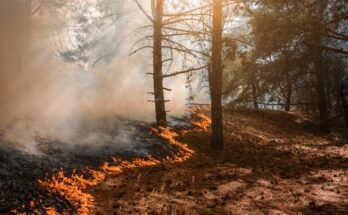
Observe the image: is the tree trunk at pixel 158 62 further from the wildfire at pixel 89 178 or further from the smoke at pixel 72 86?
the wildfire at pixel 89 178

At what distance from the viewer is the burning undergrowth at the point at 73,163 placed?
5816mm

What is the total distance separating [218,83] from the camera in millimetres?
11273

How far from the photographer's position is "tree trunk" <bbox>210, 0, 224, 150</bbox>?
36.3ft

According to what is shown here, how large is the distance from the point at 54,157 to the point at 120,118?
17.3 ft

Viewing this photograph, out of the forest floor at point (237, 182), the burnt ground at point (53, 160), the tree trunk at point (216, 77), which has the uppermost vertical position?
the tree trunk at point (216, 77)

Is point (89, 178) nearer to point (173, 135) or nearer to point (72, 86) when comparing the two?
point (173, 135)

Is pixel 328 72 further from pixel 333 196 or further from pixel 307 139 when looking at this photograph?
pixel 333 196

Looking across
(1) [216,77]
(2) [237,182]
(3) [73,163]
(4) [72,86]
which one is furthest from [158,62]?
(4) [72,86]

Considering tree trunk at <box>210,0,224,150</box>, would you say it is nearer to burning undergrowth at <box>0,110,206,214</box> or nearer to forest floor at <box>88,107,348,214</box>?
forest floor at <box>88,107,348,214</box>

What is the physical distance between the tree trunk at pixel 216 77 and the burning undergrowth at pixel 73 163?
103 cm

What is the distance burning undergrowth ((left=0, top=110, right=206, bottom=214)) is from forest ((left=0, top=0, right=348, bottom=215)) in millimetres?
32

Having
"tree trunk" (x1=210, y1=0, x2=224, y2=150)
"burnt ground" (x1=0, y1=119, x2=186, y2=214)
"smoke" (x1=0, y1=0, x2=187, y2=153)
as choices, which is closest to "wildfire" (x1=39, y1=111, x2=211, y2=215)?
"burnt ground" (x1=0, y1=119, x2=186, y2=214)

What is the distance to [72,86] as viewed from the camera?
722 inches

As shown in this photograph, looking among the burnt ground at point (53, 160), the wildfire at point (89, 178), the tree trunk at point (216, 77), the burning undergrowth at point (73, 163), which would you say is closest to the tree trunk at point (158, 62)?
the burning undergrowth at point (73, 163)
